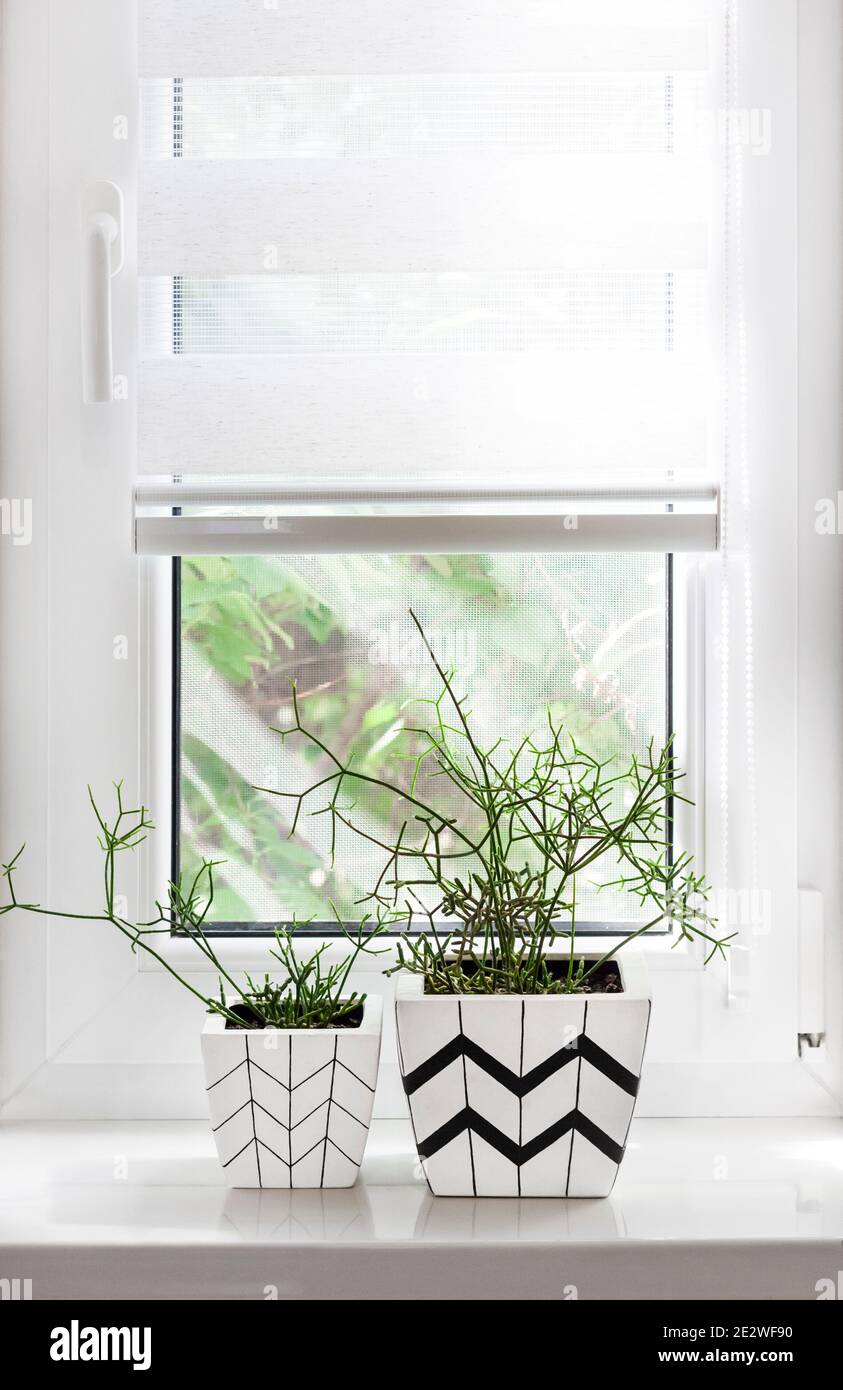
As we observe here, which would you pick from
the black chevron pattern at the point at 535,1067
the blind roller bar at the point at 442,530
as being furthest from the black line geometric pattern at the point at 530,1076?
the blind roller bar at the point at 442,530

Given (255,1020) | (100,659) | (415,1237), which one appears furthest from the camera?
(100,659)

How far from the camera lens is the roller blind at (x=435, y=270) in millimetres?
845

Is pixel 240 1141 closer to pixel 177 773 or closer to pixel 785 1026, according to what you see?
pixel 177 773

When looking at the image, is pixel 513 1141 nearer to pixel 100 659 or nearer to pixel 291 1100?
pixel 291 1100

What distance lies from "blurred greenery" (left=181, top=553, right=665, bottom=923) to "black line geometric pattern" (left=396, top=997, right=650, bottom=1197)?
219mm

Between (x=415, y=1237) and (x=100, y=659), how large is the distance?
0.51m

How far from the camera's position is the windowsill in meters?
0.64

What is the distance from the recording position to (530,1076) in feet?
2.26

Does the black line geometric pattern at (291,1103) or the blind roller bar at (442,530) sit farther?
the blind roller bar at (442,530)

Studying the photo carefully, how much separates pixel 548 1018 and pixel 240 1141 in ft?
0.79

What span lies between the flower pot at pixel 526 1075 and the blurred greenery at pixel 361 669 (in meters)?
0.22

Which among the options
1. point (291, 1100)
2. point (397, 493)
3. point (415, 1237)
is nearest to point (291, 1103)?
point (291, 1100)

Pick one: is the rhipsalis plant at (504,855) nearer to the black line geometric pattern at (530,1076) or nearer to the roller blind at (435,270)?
the black line geometric pattern at (530,1076)

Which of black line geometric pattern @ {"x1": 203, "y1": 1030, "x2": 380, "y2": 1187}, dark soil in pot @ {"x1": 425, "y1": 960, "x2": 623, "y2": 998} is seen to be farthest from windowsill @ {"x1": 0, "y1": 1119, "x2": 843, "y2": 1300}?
dark soil in pot @ {"x1": 425, "y1": 960, "x2": 623, "y2": 998}
